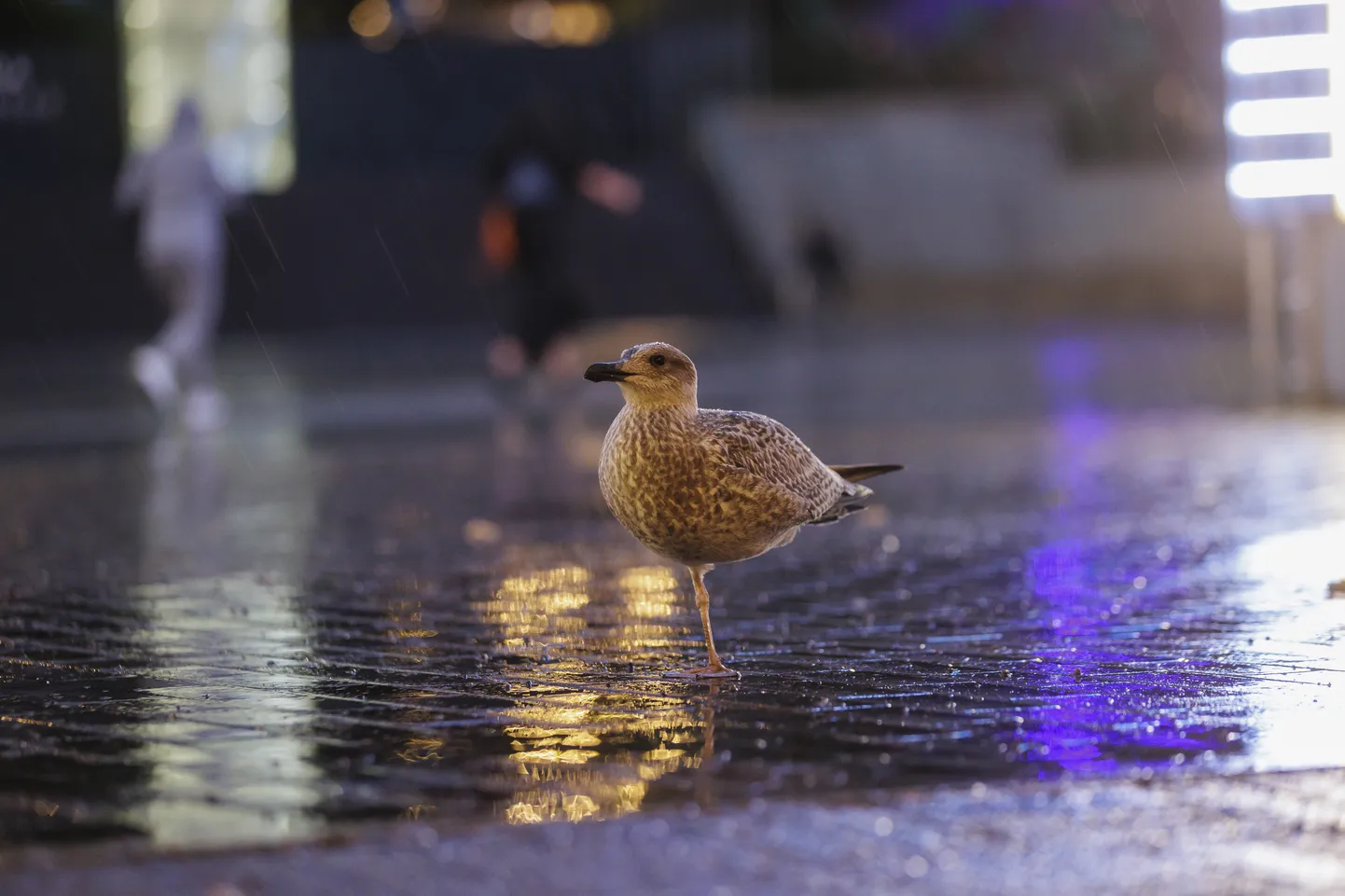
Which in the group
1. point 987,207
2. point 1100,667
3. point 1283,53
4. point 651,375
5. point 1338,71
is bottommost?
point 1100,667

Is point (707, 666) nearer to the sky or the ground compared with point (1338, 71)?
nearer to the ground

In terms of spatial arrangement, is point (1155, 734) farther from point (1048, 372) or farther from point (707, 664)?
point (1048, 372)

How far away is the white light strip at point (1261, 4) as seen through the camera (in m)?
13.5

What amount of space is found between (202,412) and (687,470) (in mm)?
11151

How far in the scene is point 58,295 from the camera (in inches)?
1043

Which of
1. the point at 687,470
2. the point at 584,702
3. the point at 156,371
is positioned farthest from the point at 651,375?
the point at 156,371

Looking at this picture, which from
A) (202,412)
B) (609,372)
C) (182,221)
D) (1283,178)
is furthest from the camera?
(202,412)

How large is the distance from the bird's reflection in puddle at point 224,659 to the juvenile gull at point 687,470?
3.16 ft

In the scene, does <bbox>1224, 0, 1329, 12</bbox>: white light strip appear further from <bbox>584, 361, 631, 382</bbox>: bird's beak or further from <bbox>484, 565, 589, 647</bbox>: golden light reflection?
<bbox>584, 361, 631, 382</bbox>: bird's beak

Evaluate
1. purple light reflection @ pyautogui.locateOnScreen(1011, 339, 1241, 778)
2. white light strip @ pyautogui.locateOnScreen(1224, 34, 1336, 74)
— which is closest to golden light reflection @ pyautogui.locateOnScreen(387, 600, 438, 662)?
purple light reflection @ pyautogui.locateOnScreen(1011, 339, 1241, 778)

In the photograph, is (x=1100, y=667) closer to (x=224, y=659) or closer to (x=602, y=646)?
(x=602, y=646)

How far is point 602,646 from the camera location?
5582 millimetres


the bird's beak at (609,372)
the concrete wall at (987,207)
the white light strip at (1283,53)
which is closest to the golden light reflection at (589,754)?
the bird's beak at (609,372)

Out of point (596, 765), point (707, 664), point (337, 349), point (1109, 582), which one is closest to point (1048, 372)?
point (337, 349)
